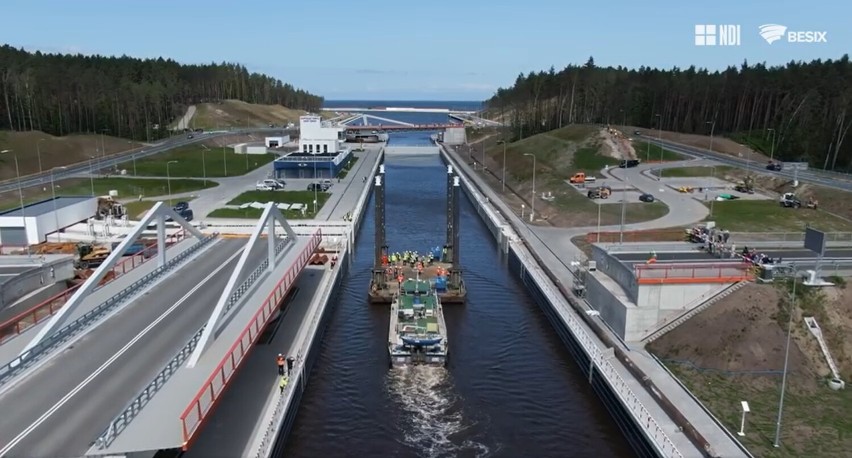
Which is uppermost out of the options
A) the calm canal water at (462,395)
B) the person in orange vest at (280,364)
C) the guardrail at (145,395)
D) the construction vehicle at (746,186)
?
the construction vehicle at (746,186)

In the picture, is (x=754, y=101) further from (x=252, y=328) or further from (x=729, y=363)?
(x=252, y=328)

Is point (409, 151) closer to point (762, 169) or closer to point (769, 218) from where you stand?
point (762, 169)

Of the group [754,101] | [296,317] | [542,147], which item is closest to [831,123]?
[754,101]

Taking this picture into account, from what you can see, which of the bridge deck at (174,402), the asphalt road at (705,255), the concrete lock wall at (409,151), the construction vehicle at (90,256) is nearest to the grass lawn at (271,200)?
the construction vehicle at (90,256)

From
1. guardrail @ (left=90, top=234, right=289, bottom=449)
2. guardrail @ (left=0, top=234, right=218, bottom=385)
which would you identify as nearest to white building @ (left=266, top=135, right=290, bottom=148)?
guardrail @ (left=0, top=234, right=218, bottom=385)

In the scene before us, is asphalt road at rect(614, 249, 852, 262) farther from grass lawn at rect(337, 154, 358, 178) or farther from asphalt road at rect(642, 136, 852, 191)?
grass lawn at rect(337, 154, 358, 178)

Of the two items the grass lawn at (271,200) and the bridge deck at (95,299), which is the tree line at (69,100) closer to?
the grass lawn at (271,200)

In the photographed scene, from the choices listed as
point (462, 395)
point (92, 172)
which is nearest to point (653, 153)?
point (462, 395)
